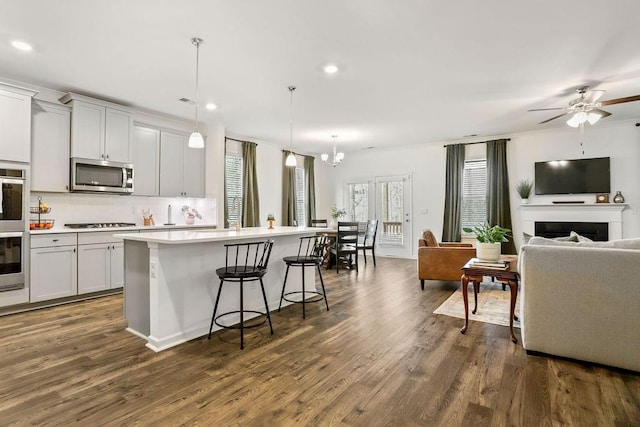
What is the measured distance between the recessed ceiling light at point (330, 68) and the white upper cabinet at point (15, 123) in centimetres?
349

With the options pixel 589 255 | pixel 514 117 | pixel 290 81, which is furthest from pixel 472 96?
pixel 589 255

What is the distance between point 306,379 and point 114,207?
4.38m

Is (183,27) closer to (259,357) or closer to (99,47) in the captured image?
(99,47)

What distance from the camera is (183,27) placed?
2916 millimetres

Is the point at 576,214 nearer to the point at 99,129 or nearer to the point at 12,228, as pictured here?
the point at 99,129

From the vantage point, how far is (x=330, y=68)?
3.76 meters

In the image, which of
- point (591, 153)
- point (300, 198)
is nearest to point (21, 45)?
point (300, 198)

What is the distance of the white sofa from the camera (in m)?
2.38

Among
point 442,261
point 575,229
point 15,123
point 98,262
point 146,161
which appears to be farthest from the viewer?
point 575,229

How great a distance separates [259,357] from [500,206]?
6.15 metres

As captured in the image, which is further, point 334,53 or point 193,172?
point 193,172

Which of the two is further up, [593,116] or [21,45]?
[21,45]

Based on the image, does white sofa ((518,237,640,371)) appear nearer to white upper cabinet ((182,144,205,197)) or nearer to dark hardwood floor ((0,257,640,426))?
dark hardwood floor ((0,257,640,426))

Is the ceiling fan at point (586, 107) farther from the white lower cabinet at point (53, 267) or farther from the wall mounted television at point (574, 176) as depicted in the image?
the white lower cabinet at point (53, 267)
